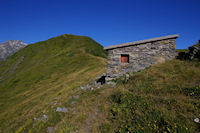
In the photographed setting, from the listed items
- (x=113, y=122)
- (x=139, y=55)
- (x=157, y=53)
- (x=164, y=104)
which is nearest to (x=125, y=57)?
(x=139, y=55)

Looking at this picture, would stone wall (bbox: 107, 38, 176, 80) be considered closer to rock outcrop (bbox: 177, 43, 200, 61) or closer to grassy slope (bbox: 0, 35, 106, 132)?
rock outcrop (bbox: 177, 43, 200, 61)

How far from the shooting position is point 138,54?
1198 centimetres

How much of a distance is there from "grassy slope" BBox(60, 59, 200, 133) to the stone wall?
343cm

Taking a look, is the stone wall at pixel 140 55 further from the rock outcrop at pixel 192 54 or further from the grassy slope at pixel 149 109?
the grassy slope at pixel 149 109

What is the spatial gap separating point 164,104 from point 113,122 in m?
2.79

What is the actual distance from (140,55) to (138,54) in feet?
0.82

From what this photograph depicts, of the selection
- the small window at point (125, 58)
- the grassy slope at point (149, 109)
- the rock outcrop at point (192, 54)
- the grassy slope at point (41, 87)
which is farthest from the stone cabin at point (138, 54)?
the grassy slope at point (41, 87)

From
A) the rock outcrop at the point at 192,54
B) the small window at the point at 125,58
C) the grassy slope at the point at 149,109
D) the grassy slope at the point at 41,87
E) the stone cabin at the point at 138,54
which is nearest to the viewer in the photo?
the grassy slope at the point at 149,109

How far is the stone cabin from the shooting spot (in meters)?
11.3

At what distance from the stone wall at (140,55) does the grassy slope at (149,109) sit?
11.3 feet

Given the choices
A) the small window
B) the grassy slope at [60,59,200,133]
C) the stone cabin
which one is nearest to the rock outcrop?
the stone cabin

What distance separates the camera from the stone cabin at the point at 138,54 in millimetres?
11328

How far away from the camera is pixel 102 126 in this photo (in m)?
5.22

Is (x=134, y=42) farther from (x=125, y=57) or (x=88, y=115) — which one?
(x=88, y=115)
